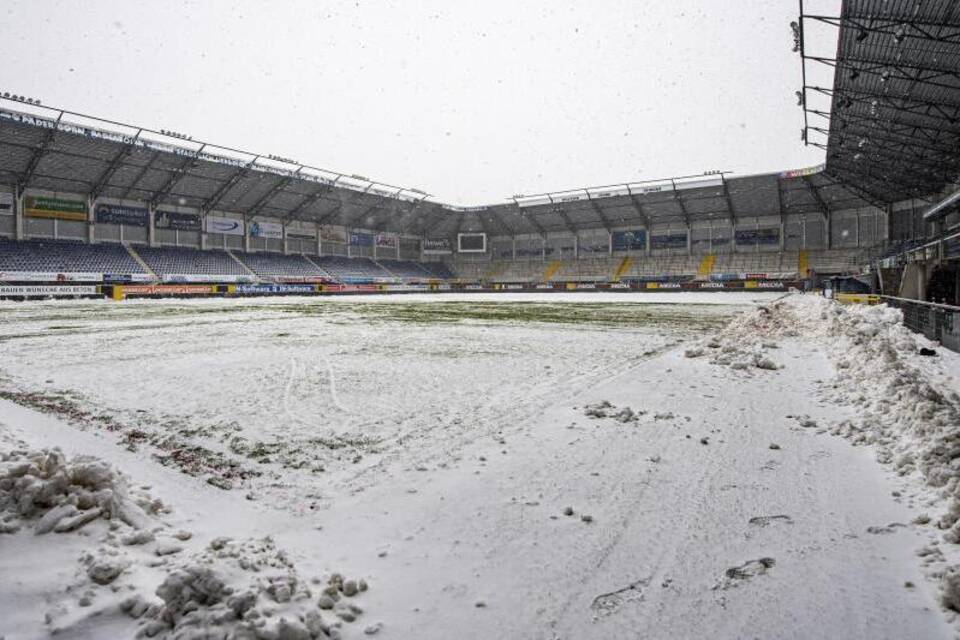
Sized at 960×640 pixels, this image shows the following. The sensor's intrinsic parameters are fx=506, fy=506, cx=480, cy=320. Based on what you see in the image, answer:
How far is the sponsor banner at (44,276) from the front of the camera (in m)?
36.8

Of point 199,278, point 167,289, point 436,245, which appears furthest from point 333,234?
point 167,289

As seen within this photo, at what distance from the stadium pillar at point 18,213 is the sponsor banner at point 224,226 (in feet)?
49.5

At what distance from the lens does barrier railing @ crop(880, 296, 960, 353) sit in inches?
382

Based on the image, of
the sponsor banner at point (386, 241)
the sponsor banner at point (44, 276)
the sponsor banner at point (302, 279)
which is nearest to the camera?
the sponsor banner at point (44, 276)

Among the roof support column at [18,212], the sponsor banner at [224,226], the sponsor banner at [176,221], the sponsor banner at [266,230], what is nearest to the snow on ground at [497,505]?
the roof support column at [18,212]

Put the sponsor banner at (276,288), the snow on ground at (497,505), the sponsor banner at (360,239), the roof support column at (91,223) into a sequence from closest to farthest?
the snow on ground at (497,505) → the roof support column at (91,223) → the sponsor banner at (276,288) → the sponsor banner at (360,239)

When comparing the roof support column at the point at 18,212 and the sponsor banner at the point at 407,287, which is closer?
the roof support column at the point at 18,212

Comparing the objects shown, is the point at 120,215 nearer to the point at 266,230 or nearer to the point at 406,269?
the point at 266,230

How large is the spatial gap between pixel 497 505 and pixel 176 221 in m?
58.8

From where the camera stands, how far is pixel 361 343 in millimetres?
11391

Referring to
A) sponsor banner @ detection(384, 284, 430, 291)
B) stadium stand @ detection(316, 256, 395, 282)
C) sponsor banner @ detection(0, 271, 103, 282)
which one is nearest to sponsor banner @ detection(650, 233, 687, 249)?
sponsor banner @ detection(384, 284, 430, 291)

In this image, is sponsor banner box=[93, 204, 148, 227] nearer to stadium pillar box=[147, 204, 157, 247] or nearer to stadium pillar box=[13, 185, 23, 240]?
stadium pillar box=[147, 204, 157, 247]

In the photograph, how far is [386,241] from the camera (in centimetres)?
7175

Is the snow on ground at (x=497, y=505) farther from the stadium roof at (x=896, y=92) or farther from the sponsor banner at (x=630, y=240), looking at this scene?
the sponsor banner at (x=630, y=240)
